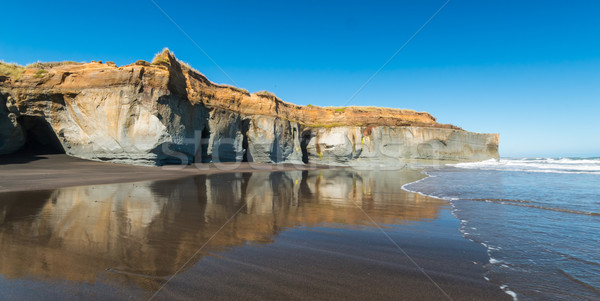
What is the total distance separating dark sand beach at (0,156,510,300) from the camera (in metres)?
2.49

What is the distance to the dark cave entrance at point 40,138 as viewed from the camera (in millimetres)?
16719

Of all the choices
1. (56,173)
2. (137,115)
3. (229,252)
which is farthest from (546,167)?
(56,173)

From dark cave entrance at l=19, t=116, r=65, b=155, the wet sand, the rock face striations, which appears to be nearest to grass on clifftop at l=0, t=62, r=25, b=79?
the rock face striations

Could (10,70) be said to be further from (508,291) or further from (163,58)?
(508,291)

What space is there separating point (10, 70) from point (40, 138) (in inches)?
189

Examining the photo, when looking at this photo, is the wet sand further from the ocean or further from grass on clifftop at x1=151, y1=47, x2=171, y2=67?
the ocean

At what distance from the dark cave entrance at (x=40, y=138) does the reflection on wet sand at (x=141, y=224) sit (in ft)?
43.9

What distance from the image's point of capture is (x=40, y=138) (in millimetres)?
18297

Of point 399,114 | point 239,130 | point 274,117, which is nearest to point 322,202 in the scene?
point 239,130

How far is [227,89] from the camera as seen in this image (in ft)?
88.6

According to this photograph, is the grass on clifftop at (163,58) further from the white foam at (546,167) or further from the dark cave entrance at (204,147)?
the white foam at (546,167)

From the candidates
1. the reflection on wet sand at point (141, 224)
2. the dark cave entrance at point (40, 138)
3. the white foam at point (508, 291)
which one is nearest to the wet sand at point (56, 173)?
the dark cave entrance at point (40, 138)

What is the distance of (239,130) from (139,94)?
10.6 m

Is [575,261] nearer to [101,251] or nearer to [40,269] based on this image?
[101,251]
